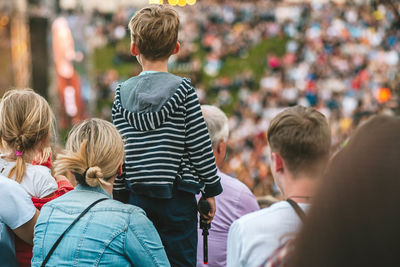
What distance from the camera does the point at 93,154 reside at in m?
2.08

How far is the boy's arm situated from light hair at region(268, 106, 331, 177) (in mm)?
513

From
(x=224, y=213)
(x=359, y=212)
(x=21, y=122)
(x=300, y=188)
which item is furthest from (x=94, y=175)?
(x=359, y=212)

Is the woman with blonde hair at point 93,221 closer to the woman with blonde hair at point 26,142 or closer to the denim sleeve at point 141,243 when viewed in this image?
the denim sleeve at point 141,243

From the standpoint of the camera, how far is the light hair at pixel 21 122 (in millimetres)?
2355

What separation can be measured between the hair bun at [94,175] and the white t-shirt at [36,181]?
38cm

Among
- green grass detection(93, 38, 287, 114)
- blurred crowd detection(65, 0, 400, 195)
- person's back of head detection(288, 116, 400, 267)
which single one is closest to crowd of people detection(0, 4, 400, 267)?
person's back of head detection(288, 116, 400, 267)

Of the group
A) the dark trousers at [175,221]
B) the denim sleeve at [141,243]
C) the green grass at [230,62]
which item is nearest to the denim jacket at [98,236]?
the denim sleeve at [141,243]

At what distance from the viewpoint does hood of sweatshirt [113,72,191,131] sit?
2.31 m

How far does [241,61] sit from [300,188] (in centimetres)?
2240

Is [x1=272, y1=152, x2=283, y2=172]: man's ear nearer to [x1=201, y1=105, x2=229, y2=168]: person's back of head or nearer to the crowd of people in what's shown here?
the crowd of people

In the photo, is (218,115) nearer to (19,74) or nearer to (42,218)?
(42,218)

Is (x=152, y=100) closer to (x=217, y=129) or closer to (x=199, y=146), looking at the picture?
(x=199, y=146)

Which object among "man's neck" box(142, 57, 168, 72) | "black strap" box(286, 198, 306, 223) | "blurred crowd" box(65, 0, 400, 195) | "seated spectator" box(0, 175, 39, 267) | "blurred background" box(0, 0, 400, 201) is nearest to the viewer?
"black strap" box(286, 198, 306, 223)

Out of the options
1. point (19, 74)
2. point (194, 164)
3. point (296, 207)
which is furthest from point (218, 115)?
point (19, 74)
